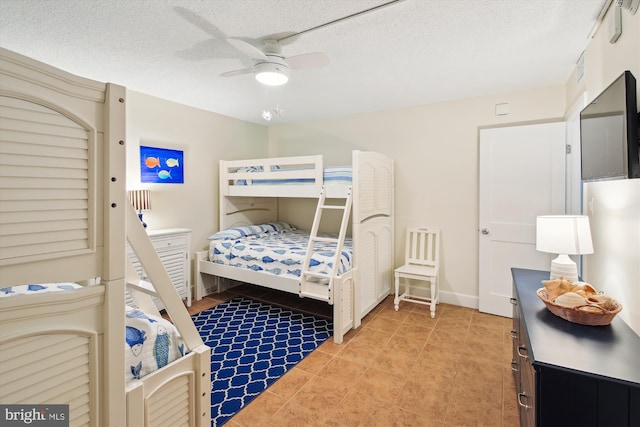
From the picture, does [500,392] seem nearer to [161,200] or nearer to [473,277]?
[473,277]

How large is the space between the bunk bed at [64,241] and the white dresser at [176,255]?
7.34 ft

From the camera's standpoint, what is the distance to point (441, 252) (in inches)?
144

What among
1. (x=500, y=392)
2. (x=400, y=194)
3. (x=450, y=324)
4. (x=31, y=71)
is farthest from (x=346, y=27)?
(x=450, y=324)

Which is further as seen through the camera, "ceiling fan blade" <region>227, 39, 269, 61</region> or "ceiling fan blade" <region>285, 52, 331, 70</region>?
"ceiling fan blade" <region>285, 52, 331, 70</region>

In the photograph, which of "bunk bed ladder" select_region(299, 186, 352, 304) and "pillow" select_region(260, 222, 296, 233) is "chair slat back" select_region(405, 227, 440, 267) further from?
"pillow" select_region(260, 222, 296, 233)

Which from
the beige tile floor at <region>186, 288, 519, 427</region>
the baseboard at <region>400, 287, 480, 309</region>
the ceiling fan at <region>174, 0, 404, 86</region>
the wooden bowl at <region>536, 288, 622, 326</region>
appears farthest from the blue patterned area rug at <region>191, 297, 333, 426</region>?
the ceiling fan at <region>174, 0, 404, 86</region>

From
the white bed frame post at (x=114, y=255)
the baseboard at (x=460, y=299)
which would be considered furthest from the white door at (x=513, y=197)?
the white bed frame post at (x=114, y=255)

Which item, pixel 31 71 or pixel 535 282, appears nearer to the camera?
pixel 31 71

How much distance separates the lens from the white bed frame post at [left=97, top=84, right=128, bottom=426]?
1041mm

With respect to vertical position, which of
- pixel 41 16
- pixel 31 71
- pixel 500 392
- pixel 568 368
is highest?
pixel 41 16

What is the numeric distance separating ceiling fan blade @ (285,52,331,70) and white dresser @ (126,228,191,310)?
2227 mm

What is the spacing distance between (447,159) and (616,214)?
202 cm

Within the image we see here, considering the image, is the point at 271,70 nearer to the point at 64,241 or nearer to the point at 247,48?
the point at 247,48

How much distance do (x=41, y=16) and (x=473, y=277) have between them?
14.1 feet
